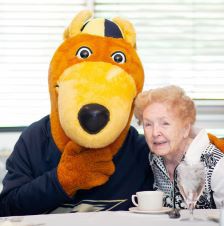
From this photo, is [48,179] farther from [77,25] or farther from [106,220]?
[77,25]

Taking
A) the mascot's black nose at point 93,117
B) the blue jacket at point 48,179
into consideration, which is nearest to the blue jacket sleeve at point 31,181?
the blue jacket at point 48,179

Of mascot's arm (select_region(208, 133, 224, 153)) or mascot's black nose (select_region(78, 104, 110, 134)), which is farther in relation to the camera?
mascot's arm (select_region(208, 133, 224, 153))

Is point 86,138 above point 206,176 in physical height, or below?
above

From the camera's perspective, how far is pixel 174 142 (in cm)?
187

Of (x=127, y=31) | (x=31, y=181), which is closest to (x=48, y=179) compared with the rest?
(x=31, y=181)

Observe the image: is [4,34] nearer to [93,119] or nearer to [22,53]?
[22,53]

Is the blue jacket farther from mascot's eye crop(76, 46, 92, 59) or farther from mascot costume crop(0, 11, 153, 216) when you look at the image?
mascot's eye crop(76, 46, 92, 59)

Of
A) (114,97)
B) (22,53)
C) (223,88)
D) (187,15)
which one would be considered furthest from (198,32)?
(114,97)

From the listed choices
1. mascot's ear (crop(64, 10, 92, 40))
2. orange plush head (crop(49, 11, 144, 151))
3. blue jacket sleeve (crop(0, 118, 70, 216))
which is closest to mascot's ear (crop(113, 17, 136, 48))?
orange plush head (crop(49, 11, 144, 151))

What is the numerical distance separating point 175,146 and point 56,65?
48 cm

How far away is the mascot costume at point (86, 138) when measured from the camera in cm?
172

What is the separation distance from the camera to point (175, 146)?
1.88 metres

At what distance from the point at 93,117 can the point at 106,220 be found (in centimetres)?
35

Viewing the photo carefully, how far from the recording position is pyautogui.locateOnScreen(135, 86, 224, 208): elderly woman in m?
1.82
